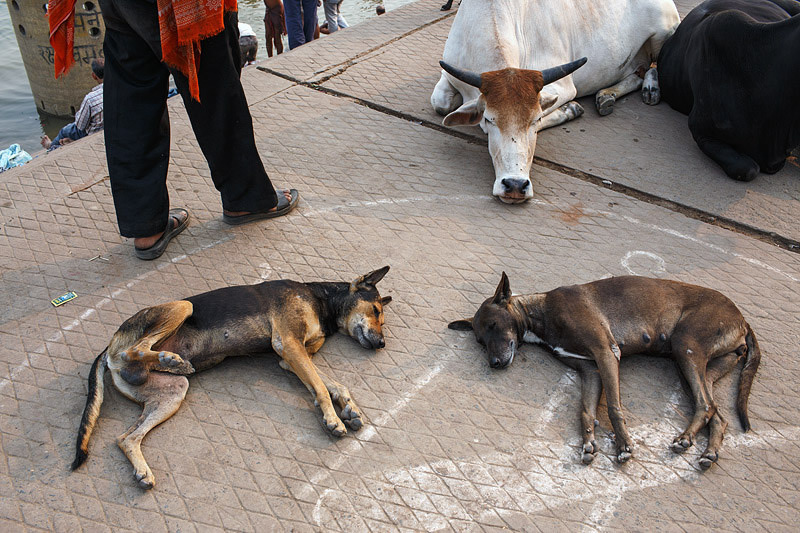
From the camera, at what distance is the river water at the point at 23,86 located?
9.42m

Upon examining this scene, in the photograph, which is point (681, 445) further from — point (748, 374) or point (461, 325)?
point (461, 325)

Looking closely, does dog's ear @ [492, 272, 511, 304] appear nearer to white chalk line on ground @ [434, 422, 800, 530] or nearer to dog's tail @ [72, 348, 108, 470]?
white chalk line on ground @ [434, 422, 800, 530]

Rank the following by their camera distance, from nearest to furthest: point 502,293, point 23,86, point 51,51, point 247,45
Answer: point 502,293 < point 247,45 < point 51,51 < point 23,86

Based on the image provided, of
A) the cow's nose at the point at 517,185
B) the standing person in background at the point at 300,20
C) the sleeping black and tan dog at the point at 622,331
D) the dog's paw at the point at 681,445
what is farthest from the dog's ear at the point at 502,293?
the standing person in background at the point at 300,20

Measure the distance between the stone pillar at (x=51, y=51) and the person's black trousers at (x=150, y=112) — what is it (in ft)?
17.0

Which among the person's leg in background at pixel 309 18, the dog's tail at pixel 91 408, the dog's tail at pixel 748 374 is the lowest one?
the dog's tail at pixel 748 374

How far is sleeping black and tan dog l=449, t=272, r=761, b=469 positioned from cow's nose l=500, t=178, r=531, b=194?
4.49 ft

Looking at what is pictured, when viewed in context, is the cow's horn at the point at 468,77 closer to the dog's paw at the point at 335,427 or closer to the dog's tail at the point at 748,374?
the dog's tail at the point at 748,374

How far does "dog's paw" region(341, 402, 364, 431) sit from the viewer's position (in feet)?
10.8

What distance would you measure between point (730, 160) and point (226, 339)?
14.3ft

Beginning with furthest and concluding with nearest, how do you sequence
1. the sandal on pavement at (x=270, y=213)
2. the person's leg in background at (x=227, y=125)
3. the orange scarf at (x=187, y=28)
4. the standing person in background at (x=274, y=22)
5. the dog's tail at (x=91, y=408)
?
the standing person in background at (x=274, y=22) < the sandal on pavement at (x=270, y=213) < the person's leg in background at (x=227, y=125) < the orange scarf at (x=187, y=28) < the dog's tail at (x=91, y=408)

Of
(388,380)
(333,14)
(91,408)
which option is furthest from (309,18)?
(91,408)

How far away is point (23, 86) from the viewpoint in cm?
1088

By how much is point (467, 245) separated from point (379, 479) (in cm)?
204
